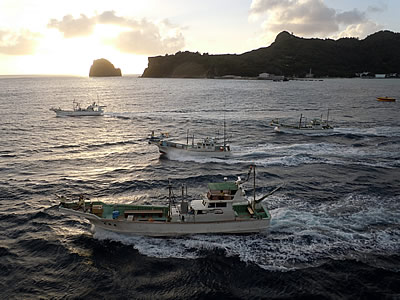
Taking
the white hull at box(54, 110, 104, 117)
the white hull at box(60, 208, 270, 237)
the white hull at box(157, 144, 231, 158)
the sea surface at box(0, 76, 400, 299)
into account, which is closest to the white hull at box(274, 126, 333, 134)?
the sea surface at box(0, 76, 400, 299)

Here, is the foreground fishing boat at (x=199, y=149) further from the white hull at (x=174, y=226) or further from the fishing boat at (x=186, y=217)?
the white hull at (x=174, y=226)

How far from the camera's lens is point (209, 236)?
120 feet

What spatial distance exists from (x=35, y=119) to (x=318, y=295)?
121 meters

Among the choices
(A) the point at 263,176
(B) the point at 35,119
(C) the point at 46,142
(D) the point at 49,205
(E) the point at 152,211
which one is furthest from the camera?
(B) the point at 35,119

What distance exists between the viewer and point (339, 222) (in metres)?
39.5

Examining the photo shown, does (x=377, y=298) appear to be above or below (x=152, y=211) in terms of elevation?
below

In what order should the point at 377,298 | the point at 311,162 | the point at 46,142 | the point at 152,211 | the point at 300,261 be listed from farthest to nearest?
the point at 46,142 → the point at 311,162 → the point at 152,211 → the point at 300,261 → the point at 377,298

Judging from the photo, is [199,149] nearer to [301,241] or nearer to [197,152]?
[197,152]

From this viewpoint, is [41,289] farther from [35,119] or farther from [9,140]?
[35,119]

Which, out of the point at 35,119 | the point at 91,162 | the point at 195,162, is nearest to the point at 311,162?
the point at 195,162

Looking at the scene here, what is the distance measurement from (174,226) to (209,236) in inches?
170

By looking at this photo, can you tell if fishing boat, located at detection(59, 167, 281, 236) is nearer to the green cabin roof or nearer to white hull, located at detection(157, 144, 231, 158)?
the green cabin roof

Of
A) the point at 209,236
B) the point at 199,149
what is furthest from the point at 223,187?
the point at 199,149

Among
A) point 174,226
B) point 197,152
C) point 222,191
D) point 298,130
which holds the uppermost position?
point 222,191
